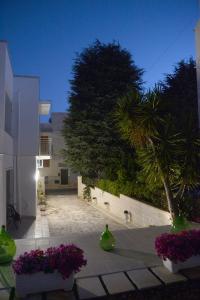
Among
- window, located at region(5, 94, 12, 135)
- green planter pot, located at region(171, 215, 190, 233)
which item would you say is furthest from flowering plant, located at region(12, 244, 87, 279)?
window, located at region(5, 94, 12, 135)

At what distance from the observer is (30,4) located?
2138 centimetres

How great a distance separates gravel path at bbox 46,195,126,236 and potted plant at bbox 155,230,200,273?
24.7ft

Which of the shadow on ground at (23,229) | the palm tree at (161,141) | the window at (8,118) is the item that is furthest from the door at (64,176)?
the palm tree at (161,141)

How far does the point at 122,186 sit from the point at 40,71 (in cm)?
7380

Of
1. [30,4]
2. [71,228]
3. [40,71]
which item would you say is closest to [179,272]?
[71,228]

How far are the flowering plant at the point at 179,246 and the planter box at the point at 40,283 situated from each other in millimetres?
1678

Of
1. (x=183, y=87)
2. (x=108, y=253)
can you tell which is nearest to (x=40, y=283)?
(x=108, y=253)

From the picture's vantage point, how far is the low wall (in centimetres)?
1005

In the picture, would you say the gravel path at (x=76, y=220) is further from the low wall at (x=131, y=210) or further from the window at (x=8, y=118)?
the window at (x=8, y=118)

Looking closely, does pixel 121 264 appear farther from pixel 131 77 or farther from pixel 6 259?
pixel 131 77

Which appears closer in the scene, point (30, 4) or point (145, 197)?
point (145, 197)

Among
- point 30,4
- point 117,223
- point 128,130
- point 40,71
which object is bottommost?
point 117,223

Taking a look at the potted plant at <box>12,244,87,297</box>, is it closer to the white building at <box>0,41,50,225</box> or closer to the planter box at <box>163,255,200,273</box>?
the planter box at <box>163,255,200,273</box>

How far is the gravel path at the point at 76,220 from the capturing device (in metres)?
12.4
